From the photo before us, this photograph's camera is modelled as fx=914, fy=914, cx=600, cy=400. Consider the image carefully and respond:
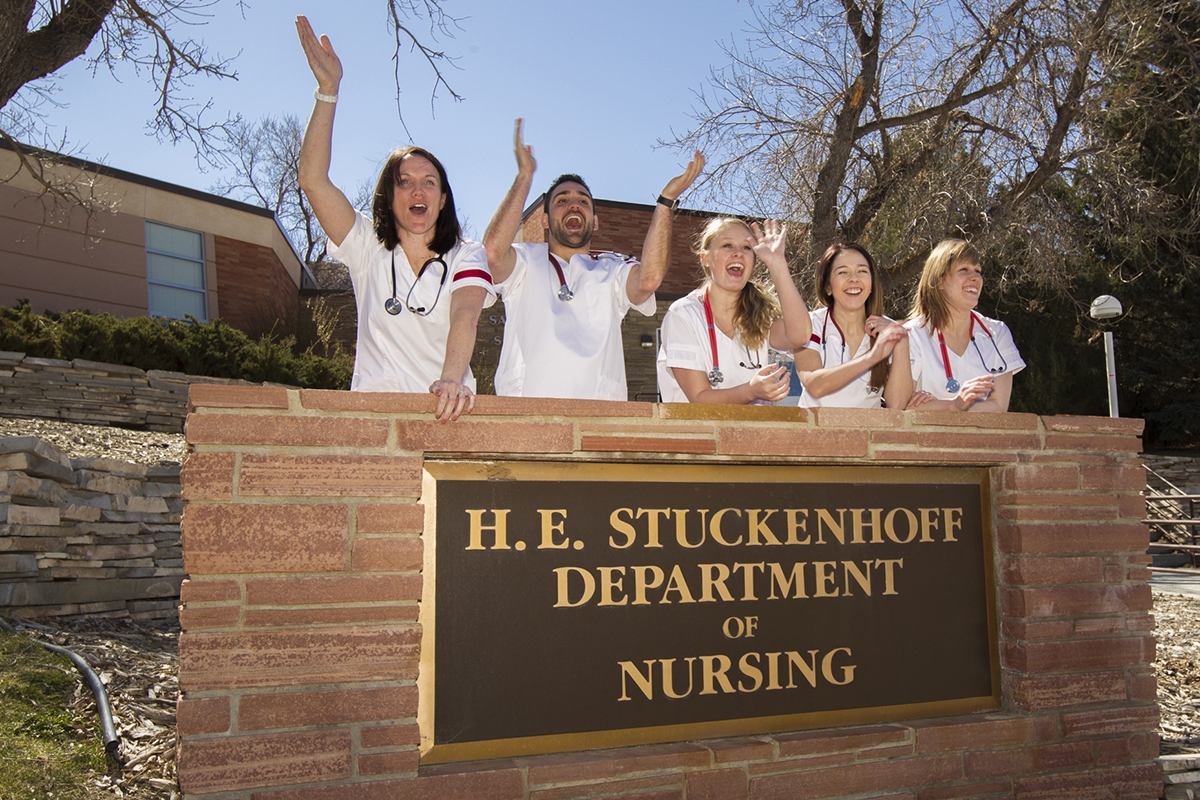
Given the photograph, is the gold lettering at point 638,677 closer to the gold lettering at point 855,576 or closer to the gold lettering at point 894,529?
the gold lettering at point 855,576

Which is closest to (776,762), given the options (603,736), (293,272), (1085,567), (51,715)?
(603,736)

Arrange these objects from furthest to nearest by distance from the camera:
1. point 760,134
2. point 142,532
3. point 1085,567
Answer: point 760,134 < point 142,532 < point 1085,567

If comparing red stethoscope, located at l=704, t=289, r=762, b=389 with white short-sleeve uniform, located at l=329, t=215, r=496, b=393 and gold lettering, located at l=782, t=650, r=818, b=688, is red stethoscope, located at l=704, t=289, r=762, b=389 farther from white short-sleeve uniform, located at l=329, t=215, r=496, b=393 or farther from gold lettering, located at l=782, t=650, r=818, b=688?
gold lettering, located at l=782, t=650, r=818, b=688

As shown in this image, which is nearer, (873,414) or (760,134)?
(873,414)

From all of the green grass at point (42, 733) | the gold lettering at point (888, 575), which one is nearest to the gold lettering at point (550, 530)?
the gold lettering at point (888, 575)

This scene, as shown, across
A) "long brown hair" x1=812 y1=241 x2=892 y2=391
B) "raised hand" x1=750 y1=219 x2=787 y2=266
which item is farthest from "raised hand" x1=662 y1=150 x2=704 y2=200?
"long brown hair" x1=812 y1=241 x2=892 y2=391

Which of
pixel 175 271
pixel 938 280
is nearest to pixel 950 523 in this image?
pixel 938 280

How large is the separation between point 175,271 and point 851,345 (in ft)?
50.2

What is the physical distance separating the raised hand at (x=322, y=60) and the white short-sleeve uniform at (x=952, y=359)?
2264 millimetres

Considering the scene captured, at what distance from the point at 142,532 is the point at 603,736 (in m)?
4.81

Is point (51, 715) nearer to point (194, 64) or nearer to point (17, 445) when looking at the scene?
point (17, 445)

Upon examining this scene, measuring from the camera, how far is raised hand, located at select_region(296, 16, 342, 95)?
2814 millimetres

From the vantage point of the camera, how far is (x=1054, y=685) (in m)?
3.03

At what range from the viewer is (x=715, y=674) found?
2711 mm
